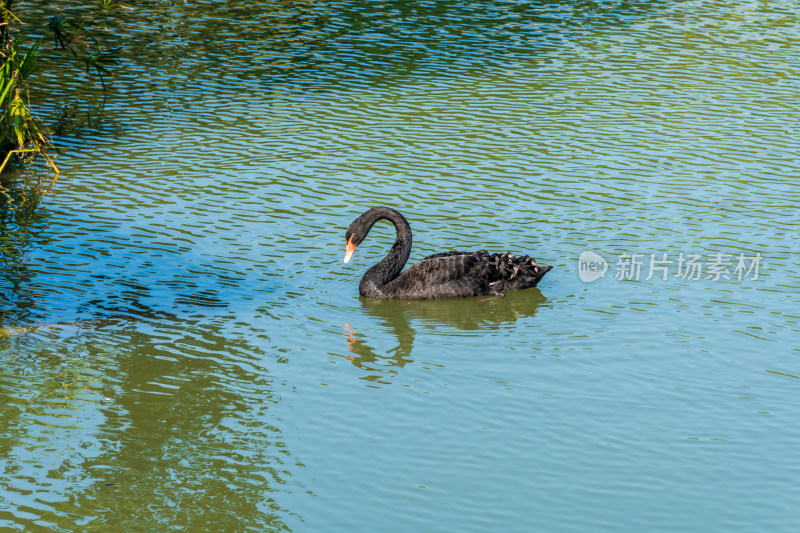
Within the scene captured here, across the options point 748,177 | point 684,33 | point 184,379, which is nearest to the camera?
point 184,379

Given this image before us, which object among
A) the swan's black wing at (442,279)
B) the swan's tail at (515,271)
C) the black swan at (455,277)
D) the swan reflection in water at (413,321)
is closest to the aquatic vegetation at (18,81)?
the black swan at (455,277)

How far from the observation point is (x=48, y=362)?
1173cm

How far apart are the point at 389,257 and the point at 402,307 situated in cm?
72

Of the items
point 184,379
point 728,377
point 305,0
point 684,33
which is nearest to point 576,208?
point 728,377

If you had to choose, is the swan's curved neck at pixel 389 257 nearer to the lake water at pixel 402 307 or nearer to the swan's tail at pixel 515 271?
the lake water at pixel 402 307

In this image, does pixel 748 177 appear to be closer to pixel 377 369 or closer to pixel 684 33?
pixel 377 369

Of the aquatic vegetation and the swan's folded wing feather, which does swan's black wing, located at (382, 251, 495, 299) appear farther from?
the aquatic vegetation

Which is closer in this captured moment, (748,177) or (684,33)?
(748,177)

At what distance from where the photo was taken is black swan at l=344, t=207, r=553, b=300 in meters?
13.8

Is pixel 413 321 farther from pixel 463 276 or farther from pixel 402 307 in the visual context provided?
pixel 463 276

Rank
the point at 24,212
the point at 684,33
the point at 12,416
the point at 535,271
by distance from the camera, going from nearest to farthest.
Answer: the point at 12,416 < the point at 535,271 < the point at 24,212 < the point at 684,33

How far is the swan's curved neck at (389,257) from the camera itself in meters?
13.9

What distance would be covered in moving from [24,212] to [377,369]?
23.3 feet

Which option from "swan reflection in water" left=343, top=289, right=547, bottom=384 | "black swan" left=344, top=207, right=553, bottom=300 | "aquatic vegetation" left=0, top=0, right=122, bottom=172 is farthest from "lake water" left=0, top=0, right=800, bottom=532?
"aquatic vegetation" left=0, top=0, right=122, bottom=172
